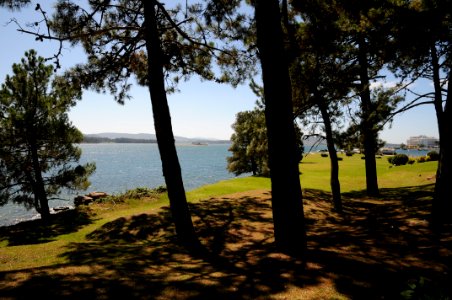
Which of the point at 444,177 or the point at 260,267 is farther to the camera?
the point at 444,177

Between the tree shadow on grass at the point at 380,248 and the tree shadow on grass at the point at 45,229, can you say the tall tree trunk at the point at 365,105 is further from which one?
the tree shadow on grass at the point at 45,229

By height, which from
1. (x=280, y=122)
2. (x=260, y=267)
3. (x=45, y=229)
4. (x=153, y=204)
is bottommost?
(x=45, y=229)

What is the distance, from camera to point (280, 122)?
22.6ft

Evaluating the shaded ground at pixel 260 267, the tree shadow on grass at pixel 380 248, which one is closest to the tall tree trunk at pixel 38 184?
the shaded ground at pixel 260 267

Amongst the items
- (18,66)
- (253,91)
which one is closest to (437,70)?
(253,91)

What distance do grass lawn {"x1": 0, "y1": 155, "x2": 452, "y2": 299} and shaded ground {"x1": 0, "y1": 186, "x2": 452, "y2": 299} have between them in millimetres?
20

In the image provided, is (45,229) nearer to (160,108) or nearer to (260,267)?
(160,108)

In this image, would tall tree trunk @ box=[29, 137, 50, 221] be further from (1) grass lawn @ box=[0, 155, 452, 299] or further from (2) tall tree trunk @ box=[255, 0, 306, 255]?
(2) tall tree trunk @ box=[255, 0, 306, 255]

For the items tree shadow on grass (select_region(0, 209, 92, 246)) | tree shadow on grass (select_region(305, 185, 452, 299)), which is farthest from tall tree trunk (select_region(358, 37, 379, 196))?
tree shadow on grass (select_region(0, 209, 92, 246))

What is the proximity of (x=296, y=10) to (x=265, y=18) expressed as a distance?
241 inches

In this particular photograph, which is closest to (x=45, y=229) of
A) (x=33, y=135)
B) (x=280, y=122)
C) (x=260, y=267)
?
(x=33, y=135)

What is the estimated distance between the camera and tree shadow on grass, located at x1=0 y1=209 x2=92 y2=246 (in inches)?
572

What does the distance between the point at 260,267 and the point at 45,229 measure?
14.5m

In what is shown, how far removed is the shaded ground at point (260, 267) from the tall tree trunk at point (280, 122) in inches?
34.5
